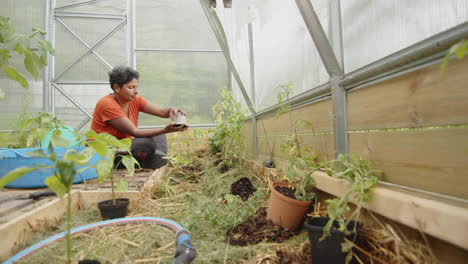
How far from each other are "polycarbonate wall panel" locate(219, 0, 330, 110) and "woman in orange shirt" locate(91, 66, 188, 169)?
865mm

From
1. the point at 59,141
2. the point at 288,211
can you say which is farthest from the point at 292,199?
the point at 59,141

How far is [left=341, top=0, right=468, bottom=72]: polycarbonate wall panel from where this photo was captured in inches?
26.0

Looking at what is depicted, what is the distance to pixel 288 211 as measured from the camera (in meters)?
1.04

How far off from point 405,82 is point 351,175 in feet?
1.22

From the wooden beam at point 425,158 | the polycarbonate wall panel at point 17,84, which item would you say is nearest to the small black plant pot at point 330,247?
the wooden beam at point 425,158

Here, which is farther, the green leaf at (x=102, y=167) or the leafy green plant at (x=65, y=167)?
the green leaf at (x=102, y=167)

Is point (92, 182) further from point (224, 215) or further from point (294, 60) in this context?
point (294, 60)

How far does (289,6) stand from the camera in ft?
4.96

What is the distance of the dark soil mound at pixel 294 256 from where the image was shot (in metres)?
0.80

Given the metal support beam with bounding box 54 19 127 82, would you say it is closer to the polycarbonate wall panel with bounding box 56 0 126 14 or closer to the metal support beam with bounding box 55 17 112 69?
the metal support beam with bounding box 55 17 112 69

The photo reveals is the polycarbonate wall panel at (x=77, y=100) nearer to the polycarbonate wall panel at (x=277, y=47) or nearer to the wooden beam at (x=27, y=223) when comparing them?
the polycarbonate wall panel at (x=277, y=47)

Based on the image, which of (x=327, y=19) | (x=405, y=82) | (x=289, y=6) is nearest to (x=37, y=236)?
(x=405, y=82)

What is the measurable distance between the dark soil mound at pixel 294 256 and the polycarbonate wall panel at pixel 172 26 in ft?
14.3

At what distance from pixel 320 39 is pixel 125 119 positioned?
1817mm
